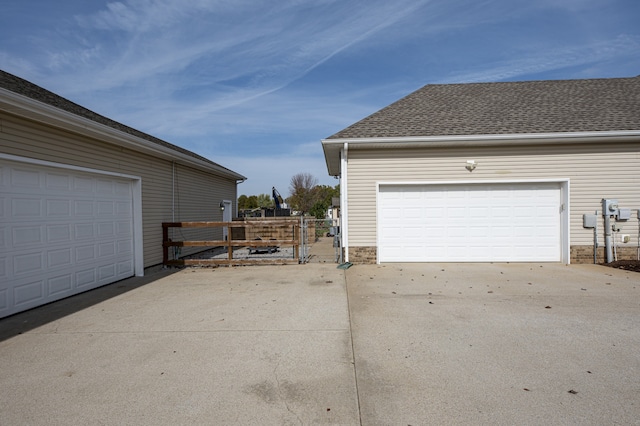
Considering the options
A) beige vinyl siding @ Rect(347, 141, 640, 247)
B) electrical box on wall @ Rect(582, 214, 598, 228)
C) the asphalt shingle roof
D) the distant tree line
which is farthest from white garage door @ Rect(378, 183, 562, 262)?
the distant tree line

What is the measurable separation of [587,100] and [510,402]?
10.7m

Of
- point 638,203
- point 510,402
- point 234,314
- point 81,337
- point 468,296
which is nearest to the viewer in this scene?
point 510,402

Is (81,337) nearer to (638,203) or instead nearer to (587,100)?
(638,203)

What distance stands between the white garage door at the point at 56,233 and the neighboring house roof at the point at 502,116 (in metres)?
5.23

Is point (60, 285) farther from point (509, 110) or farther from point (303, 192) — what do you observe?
point (303, 192)

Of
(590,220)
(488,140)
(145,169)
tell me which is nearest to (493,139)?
(488,140)

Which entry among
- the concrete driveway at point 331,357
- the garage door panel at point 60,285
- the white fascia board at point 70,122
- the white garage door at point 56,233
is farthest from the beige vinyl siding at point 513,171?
the garage door panel at point 60,285

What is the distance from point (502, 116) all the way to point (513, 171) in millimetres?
1628

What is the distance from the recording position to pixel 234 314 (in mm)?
5082

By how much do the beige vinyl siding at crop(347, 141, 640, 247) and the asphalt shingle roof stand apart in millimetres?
508

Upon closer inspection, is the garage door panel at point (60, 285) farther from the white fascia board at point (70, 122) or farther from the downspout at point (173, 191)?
the downspout at point (173, 191)

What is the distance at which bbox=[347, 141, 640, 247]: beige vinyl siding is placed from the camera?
342 inches

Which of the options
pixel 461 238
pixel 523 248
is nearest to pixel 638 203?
pixel 523 248

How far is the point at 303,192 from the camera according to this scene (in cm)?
4228
